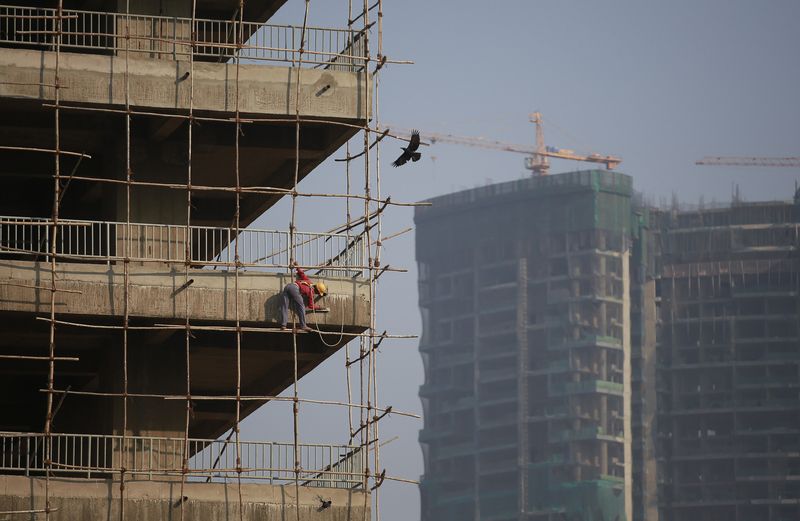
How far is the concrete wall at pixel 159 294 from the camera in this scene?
39.8 meters

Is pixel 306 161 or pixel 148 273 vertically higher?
pixel 306 161

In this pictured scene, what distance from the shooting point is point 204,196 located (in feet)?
164

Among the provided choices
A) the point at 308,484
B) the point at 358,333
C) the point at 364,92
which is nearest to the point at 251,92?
the point at 364,92

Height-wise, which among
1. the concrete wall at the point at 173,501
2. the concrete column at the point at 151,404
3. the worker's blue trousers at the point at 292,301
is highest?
the worker's blue trousers at the point at 292,301

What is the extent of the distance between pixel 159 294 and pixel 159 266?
1305 millimetres

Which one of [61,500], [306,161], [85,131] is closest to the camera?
[61,500]

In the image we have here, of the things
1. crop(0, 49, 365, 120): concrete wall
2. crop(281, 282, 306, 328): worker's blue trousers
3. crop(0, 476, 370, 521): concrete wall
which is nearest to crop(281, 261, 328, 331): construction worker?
crop(281, 282, 306, 328): worker's blue trousers

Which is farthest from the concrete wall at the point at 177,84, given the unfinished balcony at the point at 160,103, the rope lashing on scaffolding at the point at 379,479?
the rope lashing on scaffolding at the point at 379,479

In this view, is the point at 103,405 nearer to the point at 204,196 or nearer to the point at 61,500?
the point at 61,500

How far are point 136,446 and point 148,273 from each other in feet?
13.7

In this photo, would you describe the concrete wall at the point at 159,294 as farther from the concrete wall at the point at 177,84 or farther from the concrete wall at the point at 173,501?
the concrete wall at the point at 177,84

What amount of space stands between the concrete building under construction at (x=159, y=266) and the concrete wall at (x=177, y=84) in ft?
0.12

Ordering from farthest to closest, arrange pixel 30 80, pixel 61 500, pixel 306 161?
1. pixel 306 161
2. pixel 30 80
3. pixel 61 500

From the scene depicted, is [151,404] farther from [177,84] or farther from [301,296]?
[177,84]
